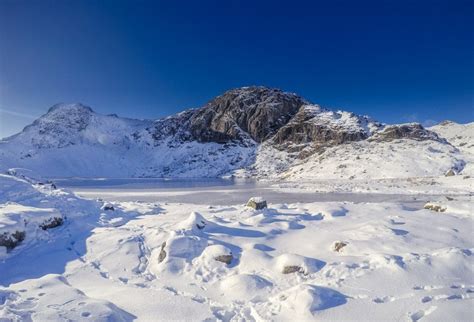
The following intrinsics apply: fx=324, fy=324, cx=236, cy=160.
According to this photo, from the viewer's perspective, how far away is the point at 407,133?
291ft

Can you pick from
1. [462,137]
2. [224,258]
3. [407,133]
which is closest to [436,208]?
[224,258]

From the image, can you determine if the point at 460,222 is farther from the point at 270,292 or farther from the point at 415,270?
the point at 270,292

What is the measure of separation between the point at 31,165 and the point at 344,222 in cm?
15321

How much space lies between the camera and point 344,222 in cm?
1518

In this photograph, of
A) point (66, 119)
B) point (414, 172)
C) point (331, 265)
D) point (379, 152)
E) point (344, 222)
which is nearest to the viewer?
point (331, 265)

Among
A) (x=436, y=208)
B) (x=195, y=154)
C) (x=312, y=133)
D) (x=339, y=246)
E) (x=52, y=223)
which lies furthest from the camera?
(x=195, y=154)

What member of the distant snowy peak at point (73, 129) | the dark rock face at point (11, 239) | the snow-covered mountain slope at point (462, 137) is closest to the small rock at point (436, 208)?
the dark rock face at point (11, 239)

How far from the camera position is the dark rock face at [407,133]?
85.9 m

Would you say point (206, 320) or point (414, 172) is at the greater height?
point (414, 172)

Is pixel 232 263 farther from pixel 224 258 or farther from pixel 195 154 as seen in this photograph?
pixel 195 154

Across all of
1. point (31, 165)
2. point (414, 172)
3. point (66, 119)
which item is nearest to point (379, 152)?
point (414, 172)

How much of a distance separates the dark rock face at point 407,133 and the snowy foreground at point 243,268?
79.3 m

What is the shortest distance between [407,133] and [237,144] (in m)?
73.8

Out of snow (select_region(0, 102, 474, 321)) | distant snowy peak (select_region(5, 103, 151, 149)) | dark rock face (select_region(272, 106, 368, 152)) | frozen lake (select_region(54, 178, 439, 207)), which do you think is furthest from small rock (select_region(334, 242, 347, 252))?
distant snowy peak (select_region(5, 103, 151, 149))
